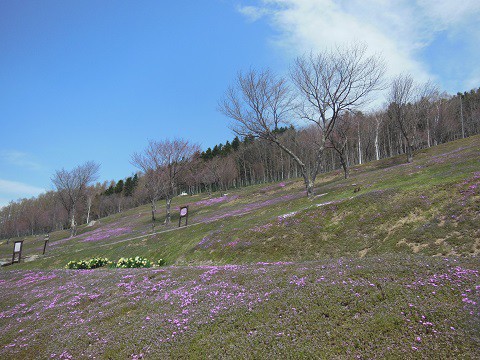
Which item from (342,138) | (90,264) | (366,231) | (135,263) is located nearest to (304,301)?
(366,231)

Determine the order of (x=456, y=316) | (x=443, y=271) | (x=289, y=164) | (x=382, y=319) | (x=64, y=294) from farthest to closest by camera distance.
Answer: (x=289, y=164) → (x=64, y=294) → (x=443, y=271) → (x=382, y=319) → (x=456, y=316)

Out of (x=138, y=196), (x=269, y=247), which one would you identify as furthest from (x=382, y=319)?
(x=138, y=196)

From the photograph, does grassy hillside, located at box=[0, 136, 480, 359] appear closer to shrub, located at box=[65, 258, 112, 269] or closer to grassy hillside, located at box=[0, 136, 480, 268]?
grassy hillside, located at box=[0, 136, 480, 268]

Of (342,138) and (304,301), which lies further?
(342,138)

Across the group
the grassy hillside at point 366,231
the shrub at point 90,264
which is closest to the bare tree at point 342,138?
the grassy hillside at point 366,231

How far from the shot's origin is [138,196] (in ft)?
432

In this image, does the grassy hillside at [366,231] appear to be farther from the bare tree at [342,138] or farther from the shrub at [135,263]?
the bare tree at [342,138]

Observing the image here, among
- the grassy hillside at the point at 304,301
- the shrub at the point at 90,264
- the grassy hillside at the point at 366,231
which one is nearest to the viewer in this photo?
the grassy hillside at the point at 304,301

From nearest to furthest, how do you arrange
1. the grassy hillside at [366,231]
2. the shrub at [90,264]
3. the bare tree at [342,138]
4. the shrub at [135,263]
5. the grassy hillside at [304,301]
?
the grassy hillside at [304,301] < the grassy hillside at [366,231] < the shrub at [135,263] < the shrub at [90,264] < the bare tree at [342,138]

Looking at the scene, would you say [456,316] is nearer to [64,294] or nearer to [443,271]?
[443,271]

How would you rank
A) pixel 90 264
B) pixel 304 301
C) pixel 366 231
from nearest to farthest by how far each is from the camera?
pixel 304 301
pixel 366 231
pixel 90 264

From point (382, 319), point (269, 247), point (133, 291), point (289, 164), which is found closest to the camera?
point (382, 319)

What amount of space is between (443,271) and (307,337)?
4328 millimetres

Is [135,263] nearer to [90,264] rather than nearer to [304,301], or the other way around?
[90,264]
